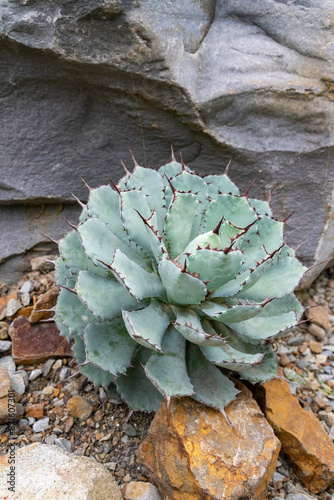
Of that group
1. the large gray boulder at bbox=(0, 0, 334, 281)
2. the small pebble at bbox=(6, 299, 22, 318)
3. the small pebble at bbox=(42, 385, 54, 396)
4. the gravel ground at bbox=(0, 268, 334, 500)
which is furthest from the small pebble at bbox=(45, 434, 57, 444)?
the large gray boulder at bbox=(0, 0, 334, 281)

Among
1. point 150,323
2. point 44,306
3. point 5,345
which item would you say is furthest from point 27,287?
point 150,323

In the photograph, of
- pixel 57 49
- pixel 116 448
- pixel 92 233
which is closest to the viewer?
pixel 92 233

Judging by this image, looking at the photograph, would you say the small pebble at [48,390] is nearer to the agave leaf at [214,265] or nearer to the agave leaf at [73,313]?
the agave leaf at [73,313]

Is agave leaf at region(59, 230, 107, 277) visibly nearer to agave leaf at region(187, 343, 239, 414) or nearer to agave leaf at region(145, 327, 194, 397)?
agave leaf at region(145, 327, 194, 397)

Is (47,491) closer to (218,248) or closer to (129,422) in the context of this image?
(129,422)

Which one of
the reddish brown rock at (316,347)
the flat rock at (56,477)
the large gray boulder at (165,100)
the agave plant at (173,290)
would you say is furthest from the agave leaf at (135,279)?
the reddish brown rock at (316,347)

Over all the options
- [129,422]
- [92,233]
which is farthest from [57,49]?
[129,422]
